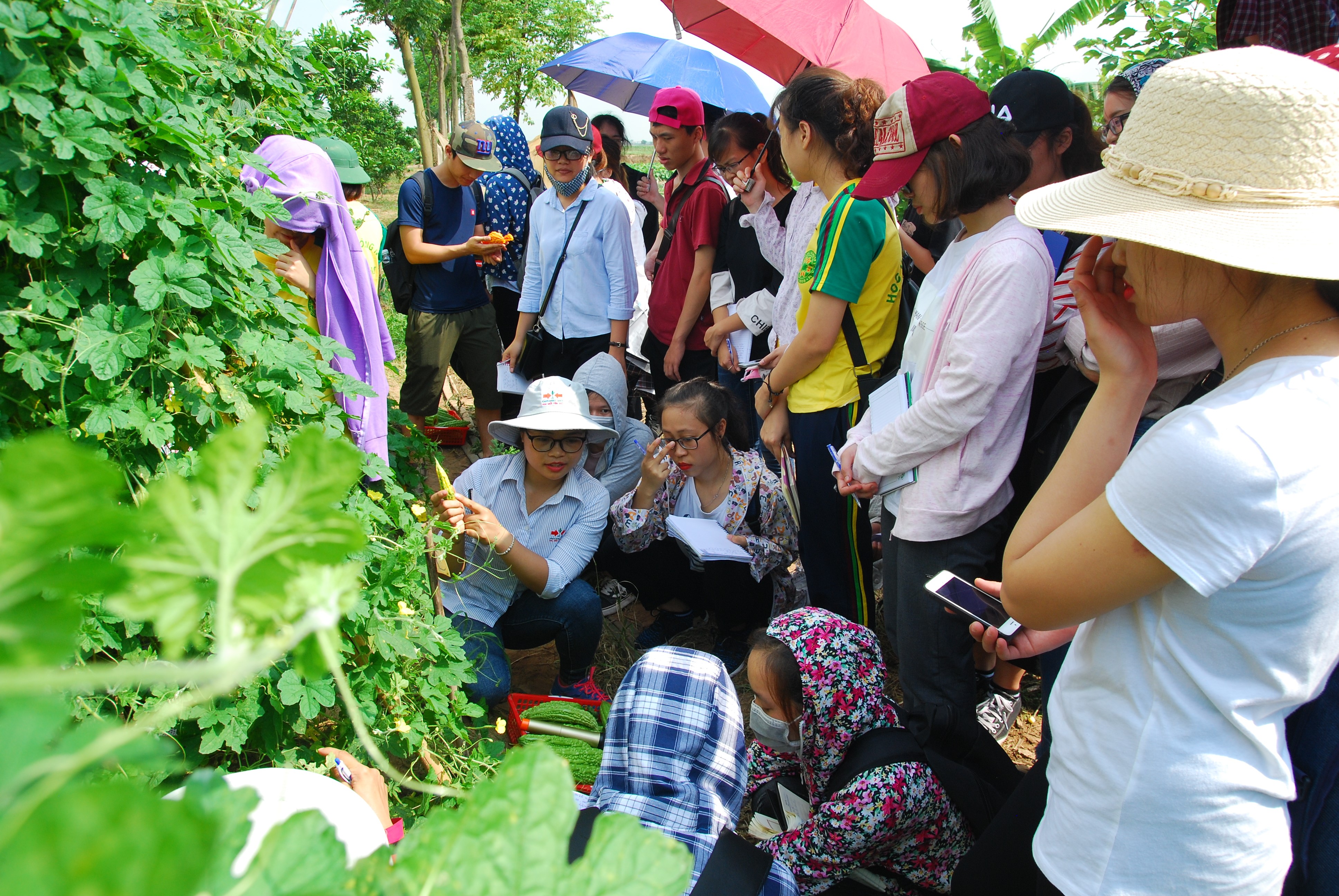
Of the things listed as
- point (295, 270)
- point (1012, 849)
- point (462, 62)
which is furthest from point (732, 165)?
point (462, 62)

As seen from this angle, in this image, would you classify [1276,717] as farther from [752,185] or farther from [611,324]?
[611,324]

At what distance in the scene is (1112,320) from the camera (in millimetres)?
1318

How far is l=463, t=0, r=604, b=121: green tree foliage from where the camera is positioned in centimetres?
2561

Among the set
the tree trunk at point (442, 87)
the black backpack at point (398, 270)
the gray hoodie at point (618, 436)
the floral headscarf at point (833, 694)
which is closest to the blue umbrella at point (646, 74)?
the black backpack at point (398, 270)

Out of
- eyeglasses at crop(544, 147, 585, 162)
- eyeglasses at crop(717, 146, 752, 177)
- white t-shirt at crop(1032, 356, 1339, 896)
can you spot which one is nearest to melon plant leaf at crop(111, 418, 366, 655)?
white t-shirt at crop(1032, 356, 1339, 896)

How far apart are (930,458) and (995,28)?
6.81 metres

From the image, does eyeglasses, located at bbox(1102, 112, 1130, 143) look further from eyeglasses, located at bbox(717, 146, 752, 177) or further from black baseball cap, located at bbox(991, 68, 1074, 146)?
eyeglasses, located at bbox(717, 146, 752, 177)

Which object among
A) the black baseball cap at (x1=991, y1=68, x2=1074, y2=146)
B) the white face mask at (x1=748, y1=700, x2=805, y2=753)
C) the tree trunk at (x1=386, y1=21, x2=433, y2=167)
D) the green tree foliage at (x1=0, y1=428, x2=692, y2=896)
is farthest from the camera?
the tree trunk at (x1=386, y1=21, x2=433, y2=167)

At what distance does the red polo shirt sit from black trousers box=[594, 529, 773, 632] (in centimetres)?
114

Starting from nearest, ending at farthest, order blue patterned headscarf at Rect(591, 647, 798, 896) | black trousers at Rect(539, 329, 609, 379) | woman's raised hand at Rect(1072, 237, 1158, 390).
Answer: woman's raised hand at Rect(1072, 237, 1158, 390) → blue patterned headscarf at Rect(591, 647, 798, 896) → black trousers at Rect(539, 329, 609, 379)

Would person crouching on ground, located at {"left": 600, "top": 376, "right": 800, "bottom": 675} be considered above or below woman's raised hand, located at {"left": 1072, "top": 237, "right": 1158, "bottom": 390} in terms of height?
below

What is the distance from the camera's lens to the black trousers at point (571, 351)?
14.4ft

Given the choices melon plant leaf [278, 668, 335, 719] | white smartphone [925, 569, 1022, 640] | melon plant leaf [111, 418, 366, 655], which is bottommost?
melon plant leaf [278, 668, 335, 719]

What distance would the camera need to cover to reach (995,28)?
7.32 m
